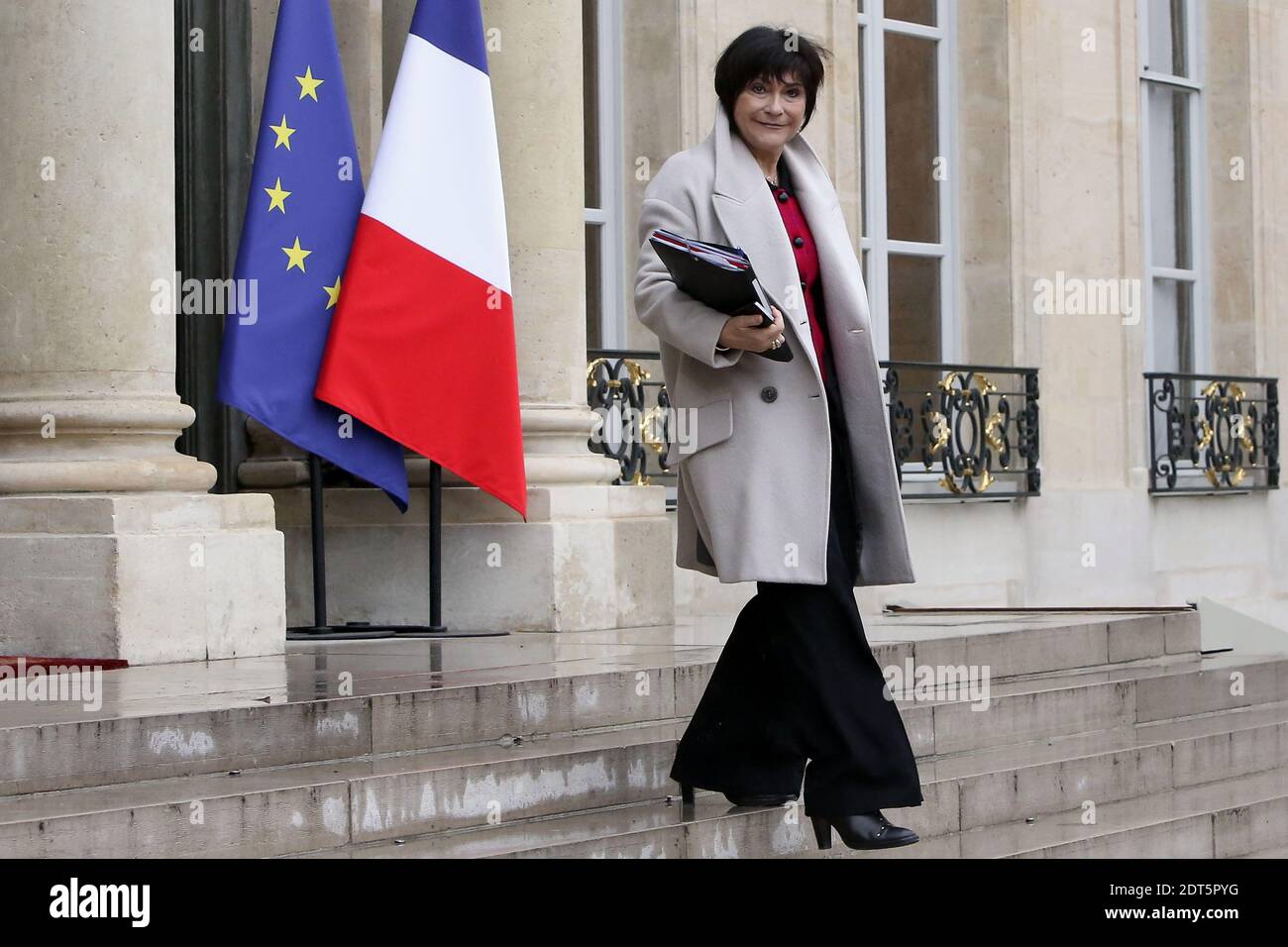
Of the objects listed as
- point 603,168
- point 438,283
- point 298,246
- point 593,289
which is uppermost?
→ point 603,168

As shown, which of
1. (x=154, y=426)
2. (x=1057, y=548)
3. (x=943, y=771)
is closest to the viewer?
(x=943, y=771)

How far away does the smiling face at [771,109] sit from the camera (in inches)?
173

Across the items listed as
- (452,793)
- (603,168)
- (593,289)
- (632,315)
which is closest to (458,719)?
(452,793)

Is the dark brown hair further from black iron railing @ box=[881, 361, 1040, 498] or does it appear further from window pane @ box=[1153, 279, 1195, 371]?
window pane @ box=[1153, 279, 1195, 371]

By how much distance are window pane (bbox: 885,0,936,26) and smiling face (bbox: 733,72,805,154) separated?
6.65 meters

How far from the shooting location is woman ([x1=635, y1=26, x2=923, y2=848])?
4211mm

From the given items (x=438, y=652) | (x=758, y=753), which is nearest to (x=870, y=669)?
(x=758, y=753)

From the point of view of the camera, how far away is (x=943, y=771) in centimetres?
530

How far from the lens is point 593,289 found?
9297mm

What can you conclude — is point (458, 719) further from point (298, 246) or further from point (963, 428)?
point (963, 428)

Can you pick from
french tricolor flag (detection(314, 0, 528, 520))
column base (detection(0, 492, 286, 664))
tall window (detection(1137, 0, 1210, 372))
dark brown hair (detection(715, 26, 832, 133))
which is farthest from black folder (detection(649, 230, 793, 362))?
tall window (detection(1137, 0, 1210, 372))

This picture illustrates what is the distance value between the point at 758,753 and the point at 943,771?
1075 millimetres

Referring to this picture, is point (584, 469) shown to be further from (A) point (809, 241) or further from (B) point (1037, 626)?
(A) point (809, 241)

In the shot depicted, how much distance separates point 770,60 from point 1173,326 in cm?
870
